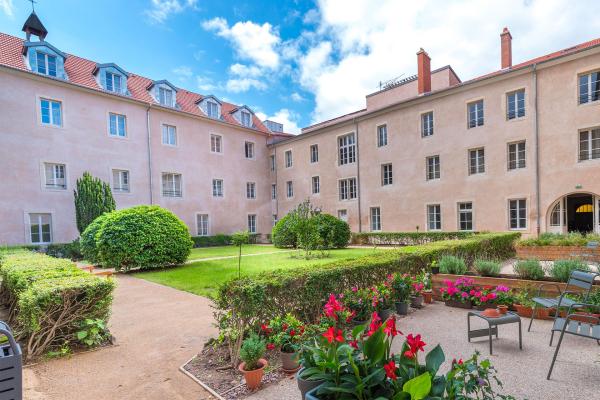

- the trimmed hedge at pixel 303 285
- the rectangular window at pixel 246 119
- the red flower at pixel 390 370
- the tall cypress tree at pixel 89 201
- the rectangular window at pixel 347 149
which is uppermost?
the rectangular window at pixel 246 119

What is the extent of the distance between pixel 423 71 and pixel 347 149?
723cm

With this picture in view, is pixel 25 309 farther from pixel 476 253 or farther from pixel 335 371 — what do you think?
pixel 476 253

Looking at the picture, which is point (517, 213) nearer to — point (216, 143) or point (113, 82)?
point (216, 143)

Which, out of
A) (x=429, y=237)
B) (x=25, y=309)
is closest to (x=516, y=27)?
(x=429, y=237)

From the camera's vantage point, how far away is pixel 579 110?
1383cm

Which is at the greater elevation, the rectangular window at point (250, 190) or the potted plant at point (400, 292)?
A: the rectangular window at point (250, 190)

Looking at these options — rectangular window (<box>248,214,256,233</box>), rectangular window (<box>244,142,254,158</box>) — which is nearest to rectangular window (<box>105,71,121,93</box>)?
rectangular window (<box>244,142,254,158</box>)

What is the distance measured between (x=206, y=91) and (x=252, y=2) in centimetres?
1427

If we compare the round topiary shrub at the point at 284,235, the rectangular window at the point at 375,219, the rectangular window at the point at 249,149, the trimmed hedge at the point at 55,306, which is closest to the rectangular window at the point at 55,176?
the round topiary shrub at the point at 284,235

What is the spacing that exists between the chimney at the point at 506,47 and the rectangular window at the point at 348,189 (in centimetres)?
1157

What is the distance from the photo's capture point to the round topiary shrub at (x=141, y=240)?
1120 cm

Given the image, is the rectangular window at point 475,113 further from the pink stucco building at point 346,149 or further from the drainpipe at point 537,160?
the drainpipe at point 537,160

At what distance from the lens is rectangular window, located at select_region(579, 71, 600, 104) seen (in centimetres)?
1357

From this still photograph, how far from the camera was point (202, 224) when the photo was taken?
23344mm
